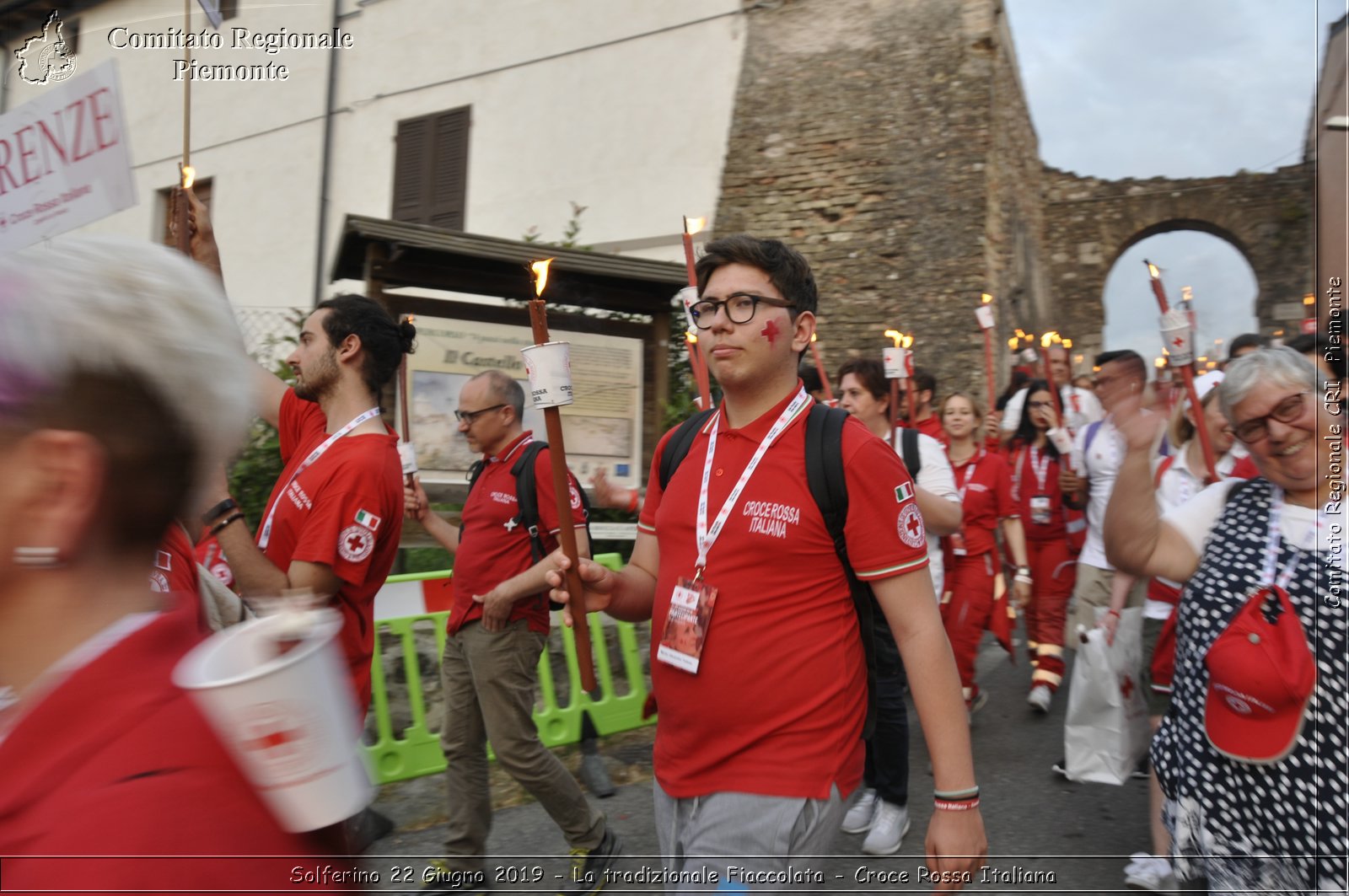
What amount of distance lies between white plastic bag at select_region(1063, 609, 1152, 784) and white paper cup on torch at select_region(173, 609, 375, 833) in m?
4.20

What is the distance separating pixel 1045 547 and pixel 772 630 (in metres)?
4.66

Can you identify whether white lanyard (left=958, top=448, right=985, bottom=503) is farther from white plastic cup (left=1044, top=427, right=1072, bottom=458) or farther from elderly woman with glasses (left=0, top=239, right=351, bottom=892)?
elderly woman with glasses (left=0, top=239, right=351, bottom=892)

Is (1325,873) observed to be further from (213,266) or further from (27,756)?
(213,266)

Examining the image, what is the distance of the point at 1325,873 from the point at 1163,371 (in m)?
2.58

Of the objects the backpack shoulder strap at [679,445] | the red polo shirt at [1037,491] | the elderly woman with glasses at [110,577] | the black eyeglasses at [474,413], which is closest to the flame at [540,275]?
the backpack shoulder strap at [679,445]

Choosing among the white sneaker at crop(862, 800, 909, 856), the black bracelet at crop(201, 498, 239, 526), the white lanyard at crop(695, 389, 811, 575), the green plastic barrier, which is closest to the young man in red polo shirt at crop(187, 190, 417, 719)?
the black bracelet at crop(201, 498, 239, 526)

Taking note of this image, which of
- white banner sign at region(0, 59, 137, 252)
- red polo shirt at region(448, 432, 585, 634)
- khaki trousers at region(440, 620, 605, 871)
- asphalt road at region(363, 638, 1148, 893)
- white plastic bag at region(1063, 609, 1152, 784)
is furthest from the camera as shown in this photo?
white plastic bag at region(1063, 609, 1152, 784)

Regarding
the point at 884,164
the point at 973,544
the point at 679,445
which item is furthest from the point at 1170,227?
the point at 679,445

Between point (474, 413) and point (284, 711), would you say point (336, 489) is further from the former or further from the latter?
point (284, 711)

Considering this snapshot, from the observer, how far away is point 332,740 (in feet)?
2.87

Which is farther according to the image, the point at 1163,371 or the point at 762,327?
the point at 1163,371

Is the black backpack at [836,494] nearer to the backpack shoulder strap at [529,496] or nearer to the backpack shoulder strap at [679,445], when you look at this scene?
the backpack shoulder strap at [679,445]

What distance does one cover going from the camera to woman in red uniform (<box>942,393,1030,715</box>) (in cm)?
538

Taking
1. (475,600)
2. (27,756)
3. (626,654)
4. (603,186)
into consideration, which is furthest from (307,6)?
(27,756)
